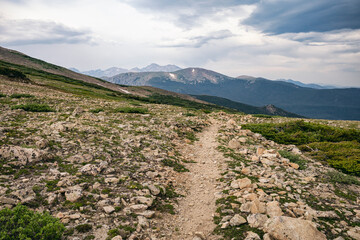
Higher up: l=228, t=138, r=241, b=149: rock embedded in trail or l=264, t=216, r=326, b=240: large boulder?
l=228, t=138, r=241, b=149: rock embedded in trail

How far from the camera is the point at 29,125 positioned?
13539 millimetres

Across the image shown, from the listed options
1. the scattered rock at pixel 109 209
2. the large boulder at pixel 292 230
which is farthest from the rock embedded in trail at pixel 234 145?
the scattered rock at pixel 109 209

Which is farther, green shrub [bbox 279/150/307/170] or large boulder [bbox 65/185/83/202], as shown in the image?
green shrub [bbox 279/150/307/170]

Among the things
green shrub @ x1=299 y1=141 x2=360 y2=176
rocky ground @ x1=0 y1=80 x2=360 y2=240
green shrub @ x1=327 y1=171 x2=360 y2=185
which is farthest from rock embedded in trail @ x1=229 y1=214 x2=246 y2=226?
green shrub @ x1=299 y1=141 x2=360 y2=176

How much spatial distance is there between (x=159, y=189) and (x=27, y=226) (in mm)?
5223

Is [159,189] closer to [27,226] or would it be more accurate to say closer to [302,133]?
[27,226]

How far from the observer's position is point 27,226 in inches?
202

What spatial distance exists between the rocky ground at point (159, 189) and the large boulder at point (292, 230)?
0.10 feet

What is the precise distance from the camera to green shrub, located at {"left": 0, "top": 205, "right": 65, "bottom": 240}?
493cm

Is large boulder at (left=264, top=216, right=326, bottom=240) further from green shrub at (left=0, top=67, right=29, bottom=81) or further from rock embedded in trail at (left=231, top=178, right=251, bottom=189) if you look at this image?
green shrub at (left=0, top=67, right=29, bottom=81)

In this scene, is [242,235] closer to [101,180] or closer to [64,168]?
[101,180]

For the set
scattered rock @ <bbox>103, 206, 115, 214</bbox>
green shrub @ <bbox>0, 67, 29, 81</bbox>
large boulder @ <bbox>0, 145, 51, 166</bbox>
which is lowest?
scattered rock @ <bbox>103, 206, 115, 214</bbox>

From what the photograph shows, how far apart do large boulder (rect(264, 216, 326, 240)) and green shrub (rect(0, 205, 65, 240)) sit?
270 inches

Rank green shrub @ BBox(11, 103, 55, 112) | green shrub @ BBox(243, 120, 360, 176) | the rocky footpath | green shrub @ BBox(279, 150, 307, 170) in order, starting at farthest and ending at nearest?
green shrub @ BBox(11, 103, 55, 112) → green shrub @ BBox(243, 120, 360, 176) → green shrub @ BBox(279, 150, 307, 170) → the rocky footpath
